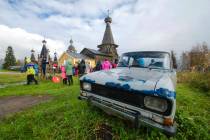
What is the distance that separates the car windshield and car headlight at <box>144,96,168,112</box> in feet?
5.22

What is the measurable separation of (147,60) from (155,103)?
1.93m

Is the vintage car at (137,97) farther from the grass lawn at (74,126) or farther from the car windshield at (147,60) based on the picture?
the car windshield at (147,60)

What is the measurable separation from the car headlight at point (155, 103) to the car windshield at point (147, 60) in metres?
1.59

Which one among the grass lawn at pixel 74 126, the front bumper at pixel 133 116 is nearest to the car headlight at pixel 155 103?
the front bumper at pixel 133 116

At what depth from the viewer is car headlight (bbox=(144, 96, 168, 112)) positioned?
7.31 ft

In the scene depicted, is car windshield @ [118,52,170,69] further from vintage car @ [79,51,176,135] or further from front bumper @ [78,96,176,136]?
front bumper @ [78,96,176,136]

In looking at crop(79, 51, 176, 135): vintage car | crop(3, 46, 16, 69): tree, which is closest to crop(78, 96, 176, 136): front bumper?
crop(79, 51, 176, 135): vintage car

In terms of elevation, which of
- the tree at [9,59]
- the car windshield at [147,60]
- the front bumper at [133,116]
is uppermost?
the tree at [9,59]

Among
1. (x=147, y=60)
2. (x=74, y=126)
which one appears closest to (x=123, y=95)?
(x=74, y=126)

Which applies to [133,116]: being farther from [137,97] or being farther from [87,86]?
[87,86]

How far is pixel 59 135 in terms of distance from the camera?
2941mm

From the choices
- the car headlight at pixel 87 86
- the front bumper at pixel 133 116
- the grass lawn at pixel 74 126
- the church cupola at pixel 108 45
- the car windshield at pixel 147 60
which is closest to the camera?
the front bumper at pixel 133 116

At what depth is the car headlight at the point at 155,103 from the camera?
223cm

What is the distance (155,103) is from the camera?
230 centimetres
